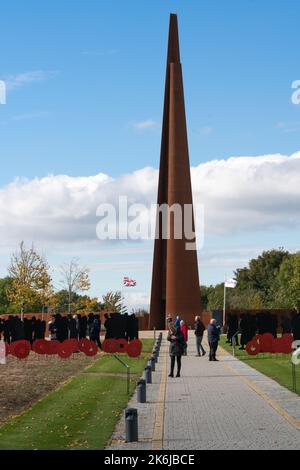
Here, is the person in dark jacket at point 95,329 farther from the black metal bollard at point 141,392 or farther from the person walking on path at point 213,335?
the black metal bollard at point 141,392

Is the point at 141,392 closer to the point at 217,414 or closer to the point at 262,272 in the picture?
the point at 217,414

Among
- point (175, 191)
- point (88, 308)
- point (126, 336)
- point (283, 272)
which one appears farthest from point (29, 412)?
point (283, 272)

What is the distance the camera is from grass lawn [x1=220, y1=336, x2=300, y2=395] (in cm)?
2477

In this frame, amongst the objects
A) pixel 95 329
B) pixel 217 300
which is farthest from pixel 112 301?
pixel 95 329

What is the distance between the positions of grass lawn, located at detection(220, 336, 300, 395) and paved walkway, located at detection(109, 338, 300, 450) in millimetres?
428

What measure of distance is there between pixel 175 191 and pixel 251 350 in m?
42.2

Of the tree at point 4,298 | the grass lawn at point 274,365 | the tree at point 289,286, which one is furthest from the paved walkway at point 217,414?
the tree at point 4,298

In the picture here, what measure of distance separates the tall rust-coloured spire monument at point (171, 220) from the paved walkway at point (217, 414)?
4917 centimetres

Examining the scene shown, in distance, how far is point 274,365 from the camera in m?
30.5

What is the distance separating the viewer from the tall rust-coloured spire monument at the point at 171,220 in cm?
7669

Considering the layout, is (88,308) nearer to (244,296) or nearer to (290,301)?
(290,301)

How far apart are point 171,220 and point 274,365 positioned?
161 feet

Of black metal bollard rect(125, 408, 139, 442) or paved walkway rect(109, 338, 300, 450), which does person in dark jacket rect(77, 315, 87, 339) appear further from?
black metal bollard rect(125, 408, 139, 442)

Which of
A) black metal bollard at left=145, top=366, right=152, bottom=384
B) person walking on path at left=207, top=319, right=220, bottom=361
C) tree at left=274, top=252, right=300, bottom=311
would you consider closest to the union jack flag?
tree at left=274, top=252, right=300, bottom=311
